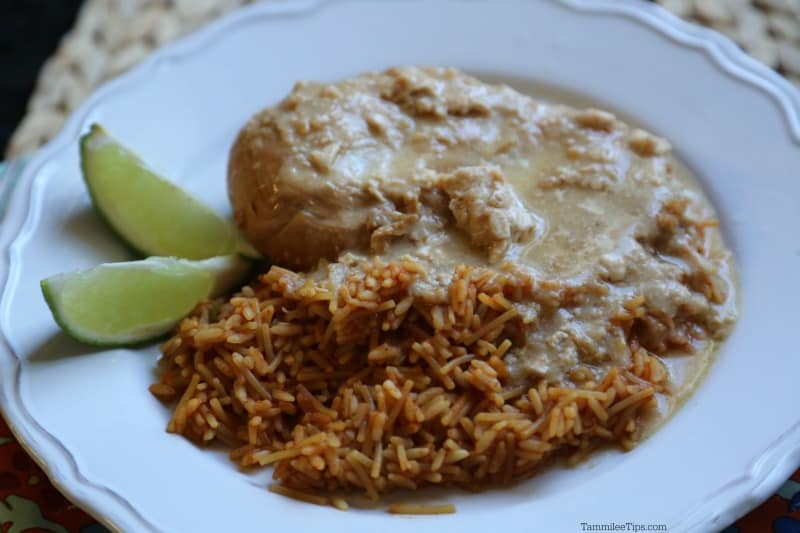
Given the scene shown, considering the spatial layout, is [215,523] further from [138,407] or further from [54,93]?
[54,93]

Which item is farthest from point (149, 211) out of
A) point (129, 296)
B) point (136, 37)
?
point (136, 37)

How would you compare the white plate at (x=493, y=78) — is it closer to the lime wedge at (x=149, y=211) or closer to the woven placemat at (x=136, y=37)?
the lime wedge at (x=149, y=211)

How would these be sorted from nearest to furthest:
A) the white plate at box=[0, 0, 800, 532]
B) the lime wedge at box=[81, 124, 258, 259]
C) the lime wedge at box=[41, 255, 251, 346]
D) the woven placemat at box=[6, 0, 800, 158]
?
1. the white plate at box=[0, 0, 800, 532]
2. the lime wedge at box=[41, 255, 251, 346]
3. the lime wedge at box=[81, 124, 258, 259]
4. the woven placemat at box=[6, 0, 800, 158]

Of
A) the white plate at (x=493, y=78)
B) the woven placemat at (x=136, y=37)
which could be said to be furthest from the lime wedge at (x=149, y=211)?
the woven placemat at (x=136, y=37)

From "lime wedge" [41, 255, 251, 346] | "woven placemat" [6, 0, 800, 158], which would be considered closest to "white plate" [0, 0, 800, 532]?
"lime wedge" [41, 255, 251, 346]

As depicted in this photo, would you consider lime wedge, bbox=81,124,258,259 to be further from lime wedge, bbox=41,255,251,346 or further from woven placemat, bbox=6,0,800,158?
woven placemat, bbox=6,0,800,158

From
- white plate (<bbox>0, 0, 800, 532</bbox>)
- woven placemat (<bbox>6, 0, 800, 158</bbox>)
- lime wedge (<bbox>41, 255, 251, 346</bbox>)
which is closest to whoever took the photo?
white plate (<bbox>0, 0, 800, 532</bbox>)

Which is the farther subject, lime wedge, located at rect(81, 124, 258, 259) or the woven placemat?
the woven placemat

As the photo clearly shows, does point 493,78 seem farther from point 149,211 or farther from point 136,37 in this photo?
point 136,37

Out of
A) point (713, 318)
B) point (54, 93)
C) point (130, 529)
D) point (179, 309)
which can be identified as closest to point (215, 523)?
point (130, 529)
